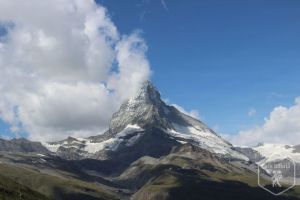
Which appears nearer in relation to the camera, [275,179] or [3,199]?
[275,179]

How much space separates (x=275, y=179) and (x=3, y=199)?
117 meters

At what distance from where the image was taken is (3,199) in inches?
7372

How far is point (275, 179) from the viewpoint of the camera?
338 ft
